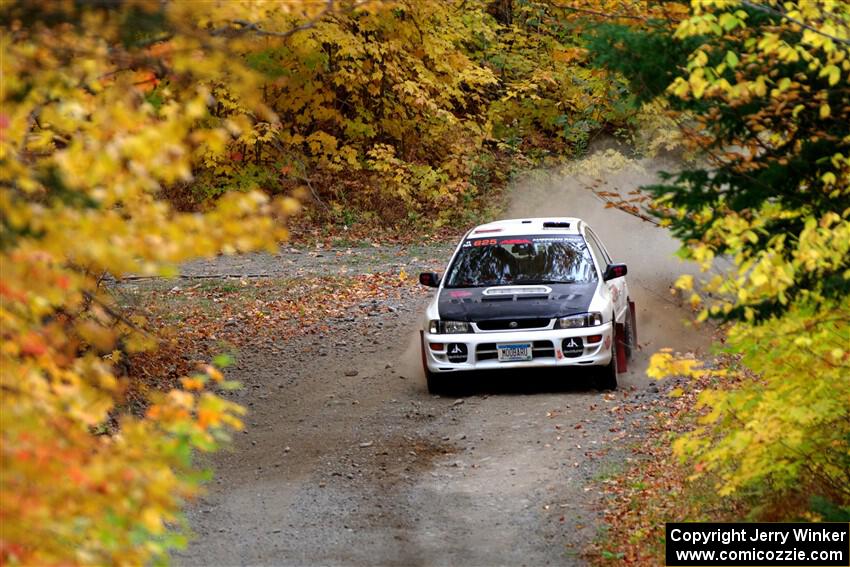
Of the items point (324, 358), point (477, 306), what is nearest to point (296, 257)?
point (324, 358)

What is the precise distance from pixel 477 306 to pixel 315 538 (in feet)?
14.8

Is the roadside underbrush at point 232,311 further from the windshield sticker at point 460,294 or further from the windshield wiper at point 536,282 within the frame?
the windshield wiper at point 536,282

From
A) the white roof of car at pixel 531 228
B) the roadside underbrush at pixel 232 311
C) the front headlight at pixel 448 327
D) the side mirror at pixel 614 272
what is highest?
the white roof of car at pixel 531 228

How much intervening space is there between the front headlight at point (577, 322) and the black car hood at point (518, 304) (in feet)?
0.19

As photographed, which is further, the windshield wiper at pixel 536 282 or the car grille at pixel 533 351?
the windshield wiper at pixel 536 282

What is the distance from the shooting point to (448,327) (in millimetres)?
12688

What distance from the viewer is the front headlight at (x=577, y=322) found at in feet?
40.8

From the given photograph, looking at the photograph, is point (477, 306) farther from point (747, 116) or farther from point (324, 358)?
point (747, 116)

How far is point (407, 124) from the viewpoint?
2927cm

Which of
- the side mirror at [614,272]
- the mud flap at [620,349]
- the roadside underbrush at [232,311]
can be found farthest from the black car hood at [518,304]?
the roadside underbrush at [232,311]

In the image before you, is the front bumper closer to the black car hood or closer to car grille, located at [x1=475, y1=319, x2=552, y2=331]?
car grille, located at [x1=475, y1=319, x2=552, y2=331]

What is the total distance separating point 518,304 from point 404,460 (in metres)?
2.55

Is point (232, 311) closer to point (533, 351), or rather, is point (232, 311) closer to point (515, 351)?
point (515, 351)

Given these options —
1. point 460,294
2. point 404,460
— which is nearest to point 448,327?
point 460,294
